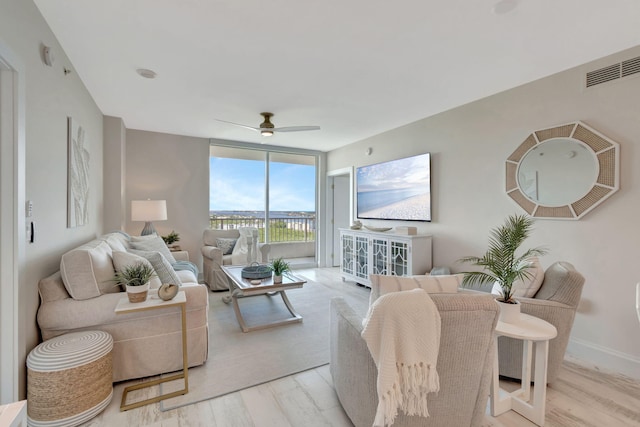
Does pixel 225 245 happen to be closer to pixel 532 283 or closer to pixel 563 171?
pixel 532 283

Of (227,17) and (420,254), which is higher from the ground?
(227,17)

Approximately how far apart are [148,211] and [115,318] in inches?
100.0

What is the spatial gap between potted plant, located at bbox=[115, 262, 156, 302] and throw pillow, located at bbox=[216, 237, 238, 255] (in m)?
2.56

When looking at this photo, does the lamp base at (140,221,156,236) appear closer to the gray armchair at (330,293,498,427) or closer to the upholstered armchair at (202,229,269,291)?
the upholstered armchair at (202,229,269,291)

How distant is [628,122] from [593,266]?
3.84ft

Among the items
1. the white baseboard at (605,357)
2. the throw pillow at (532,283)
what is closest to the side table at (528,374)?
the throw pillow at (532,283)

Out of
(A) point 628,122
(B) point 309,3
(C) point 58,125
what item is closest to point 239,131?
(C) point 58,125

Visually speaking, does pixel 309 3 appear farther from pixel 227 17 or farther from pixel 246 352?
pixel 246 352

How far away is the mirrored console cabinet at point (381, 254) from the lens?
3697 millimetres

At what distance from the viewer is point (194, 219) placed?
16.8ft

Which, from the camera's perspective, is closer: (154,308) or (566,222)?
(154,308)

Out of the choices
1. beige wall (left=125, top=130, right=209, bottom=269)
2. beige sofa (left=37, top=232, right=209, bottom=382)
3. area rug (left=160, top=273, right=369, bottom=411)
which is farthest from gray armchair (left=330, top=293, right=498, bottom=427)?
beige wall (left=125, top=130, right=209, bottom=269)

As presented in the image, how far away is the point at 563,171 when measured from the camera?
102 inches

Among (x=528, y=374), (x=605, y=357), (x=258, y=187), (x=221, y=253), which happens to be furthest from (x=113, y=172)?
(x=605, y=357)
